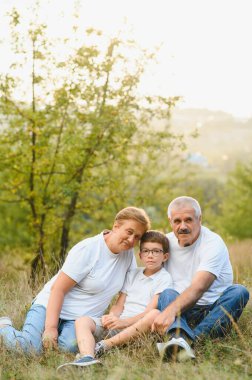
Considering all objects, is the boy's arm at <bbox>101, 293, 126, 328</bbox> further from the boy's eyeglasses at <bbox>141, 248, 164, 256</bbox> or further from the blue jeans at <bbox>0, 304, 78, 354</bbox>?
the boy's eyeglasses at <bbox>141, 248, 164, 256</bbox>

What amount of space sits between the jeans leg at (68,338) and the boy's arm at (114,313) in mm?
282

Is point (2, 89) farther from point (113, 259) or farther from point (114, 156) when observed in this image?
point (113, 259)

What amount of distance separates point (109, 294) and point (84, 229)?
7499 mm

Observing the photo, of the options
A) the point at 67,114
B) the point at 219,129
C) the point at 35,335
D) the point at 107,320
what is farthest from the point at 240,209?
the point at 219,129

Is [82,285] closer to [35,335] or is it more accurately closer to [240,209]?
[35,335]

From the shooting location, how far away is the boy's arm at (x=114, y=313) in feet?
14.4

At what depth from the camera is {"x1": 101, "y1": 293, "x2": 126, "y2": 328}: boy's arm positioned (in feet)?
14.4

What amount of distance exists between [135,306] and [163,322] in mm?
582

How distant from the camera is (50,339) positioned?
13.9 feet

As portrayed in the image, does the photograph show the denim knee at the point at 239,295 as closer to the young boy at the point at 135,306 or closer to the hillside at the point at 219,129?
the young boy at the point at 135,306

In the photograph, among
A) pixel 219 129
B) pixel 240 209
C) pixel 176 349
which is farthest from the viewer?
pixel 219 129

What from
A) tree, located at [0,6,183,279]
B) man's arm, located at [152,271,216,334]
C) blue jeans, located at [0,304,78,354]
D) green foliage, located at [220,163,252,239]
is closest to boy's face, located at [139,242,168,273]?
man's arm, located at [152,271,216,334]

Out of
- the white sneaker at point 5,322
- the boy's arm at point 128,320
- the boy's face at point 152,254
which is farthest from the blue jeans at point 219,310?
the white sneaker at point 5,322

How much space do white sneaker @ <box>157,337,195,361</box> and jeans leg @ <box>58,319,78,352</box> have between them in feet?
2.49
